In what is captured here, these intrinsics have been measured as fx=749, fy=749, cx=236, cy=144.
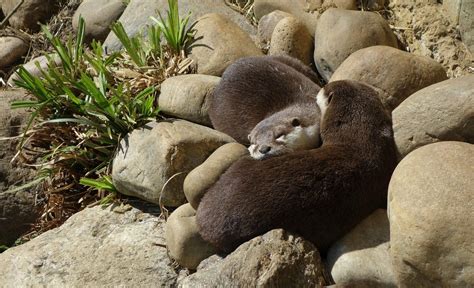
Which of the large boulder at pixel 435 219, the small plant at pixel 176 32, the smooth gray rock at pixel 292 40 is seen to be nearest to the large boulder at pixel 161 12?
the small plant at pixel 176 32

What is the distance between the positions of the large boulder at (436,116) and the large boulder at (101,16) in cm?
330

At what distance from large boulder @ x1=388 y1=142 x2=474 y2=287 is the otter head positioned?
2.62 feet

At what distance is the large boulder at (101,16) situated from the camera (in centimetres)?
628

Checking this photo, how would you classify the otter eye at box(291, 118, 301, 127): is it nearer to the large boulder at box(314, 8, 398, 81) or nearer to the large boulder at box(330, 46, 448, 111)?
the large boulder at box(330, 46, 448, 111)

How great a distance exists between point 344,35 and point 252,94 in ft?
2.16

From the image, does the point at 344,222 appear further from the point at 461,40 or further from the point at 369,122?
the point at 461,40

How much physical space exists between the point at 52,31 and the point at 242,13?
2.02 metres

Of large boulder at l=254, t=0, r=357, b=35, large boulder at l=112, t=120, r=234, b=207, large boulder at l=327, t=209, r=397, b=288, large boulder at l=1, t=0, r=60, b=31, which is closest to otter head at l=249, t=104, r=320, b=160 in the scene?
large boulder at l=112, t=120, r=234, b=207

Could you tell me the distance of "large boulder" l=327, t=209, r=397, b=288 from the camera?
3.20 meters

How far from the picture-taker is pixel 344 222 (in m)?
3.41

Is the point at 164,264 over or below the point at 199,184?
below

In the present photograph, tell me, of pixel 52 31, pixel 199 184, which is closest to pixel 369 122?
pixel 199 184

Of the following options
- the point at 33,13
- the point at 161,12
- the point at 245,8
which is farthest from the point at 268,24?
the point at 33,13

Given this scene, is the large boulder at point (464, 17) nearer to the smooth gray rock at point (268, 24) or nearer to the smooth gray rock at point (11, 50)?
the smooth gray rock at point (268, 24)
